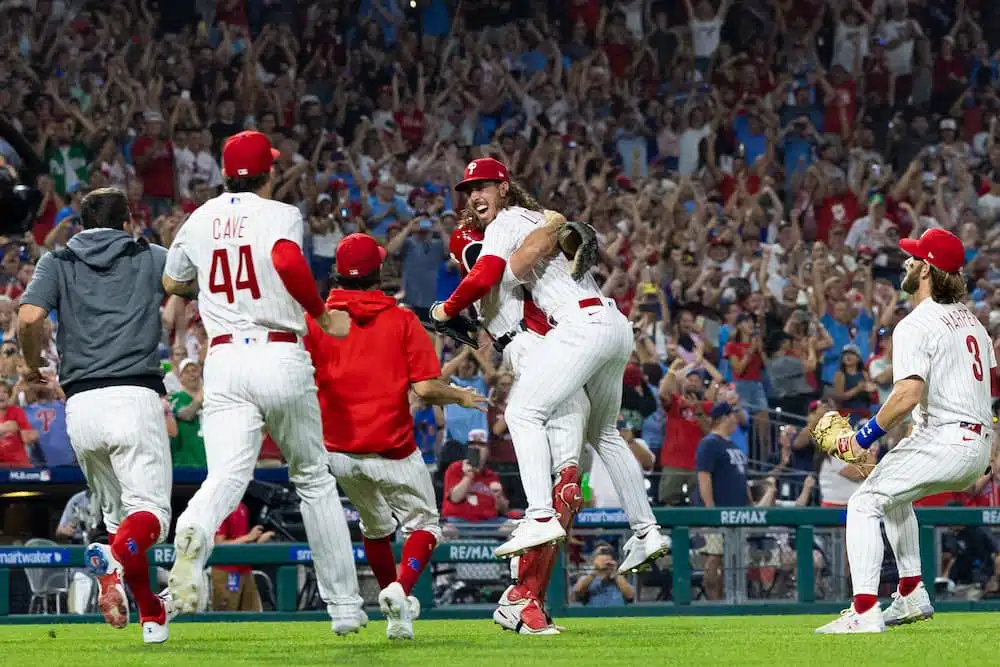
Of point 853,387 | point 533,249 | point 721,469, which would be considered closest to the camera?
point 533,249

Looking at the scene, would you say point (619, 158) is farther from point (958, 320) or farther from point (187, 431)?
point (958, 320)

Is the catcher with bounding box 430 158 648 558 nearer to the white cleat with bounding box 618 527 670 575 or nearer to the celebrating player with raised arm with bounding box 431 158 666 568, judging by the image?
the celebrating player with raised arm with bounding box 431 158 666 568

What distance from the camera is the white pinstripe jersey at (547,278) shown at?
28.5 feet

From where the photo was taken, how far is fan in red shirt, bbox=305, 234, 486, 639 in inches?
340

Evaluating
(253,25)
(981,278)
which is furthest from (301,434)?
(253,25)

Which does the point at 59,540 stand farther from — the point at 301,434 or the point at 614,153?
the point at 614,153

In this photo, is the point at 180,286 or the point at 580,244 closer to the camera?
the point at 180,286

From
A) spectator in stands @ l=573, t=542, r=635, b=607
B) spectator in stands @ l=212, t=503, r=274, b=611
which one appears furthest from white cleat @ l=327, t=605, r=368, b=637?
spectator in stands @ l=573, t=542, r=635, b=607

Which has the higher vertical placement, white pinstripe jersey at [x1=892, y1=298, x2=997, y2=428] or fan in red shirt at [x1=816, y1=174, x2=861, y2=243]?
white pinstripe jersey at [x1=892, y1=298, x2=997, y2=428]

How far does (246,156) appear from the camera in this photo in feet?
26.0

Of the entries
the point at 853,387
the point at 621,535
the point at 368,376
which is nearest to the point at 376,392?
the point at 368,376

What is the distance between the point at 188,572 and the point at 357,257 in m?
2.11

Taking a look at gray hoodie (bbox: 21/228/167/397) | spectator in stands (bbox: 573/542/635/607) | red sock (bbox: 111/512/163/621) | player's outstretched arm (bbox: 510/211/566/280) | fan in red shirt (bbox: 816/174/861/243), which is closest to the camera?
red sock (bbox: 111/512/163/621)

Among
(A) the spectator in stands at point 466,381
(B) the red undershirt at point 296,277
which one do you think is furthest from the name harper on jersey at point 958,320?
(A) the spectator in stands at point 466,381
